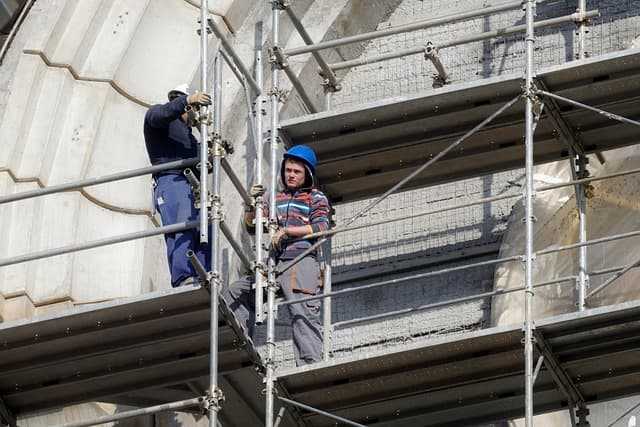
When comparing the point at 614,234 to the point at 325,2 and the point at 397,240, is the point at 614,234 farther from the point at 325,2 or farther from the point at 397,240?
the point at 325,2

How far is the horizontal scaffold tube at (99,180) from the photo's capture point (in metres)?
16.8

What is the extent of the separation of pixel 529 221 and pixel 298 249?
1.65m

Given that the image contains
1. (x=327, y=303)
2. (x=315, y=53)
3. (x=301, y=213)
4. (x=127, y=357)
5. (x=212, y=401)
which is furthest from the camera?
(x=315, y=53)

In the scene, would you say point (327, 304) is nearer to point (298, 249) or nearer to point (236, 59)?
point (298, 249)

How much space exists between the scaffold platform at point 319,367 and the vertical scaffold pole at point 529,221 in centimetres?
15

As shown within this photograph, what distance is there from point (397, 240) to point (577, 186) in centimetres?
178

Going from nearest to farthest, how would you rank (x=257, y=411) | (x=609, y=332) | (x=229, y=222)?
1. (x=609, y=332)
2. (x=257, y=411)
3. (x=229, y=222)

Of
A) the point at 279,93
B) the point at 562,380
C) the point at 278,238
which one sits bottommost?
the point at 562,380

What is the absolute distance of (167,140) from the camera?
688 inches

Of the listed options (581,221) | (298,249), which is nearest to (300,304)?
(298,249)

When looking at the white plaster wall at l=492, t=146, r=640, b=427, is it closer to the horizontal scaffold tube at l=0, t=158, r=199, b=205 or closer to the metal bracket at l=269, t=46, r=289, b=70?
the metal bracket at l=269, t=46, r=289, b=70

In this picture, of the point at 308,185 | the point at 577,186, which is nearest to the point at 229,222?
the point at 308,185

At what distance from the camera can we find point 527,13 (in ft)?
55.8

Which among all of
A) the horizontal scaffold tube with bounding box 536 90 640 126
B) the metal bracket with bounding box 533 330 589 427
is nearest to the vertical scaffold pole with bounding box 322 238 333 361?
the metal bracket with bounding box 533 330 589 427
